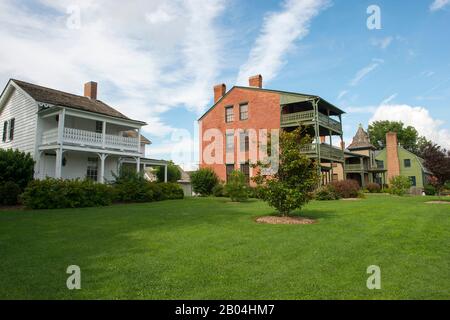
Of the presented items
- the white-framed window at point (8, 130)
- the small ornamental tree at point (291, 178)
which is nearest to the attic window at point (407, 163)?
the small ornamental tree at point (291, 178)

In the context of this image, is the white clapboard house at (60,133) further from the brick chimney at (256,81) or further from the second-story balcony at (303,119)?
the brick chimney at (256,81)

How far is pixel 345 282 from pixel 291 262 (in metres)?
1.07

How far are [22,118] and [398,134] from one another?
69.5 metres

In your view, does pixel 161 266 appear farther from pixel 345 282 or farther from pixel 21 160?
pixel 21 160

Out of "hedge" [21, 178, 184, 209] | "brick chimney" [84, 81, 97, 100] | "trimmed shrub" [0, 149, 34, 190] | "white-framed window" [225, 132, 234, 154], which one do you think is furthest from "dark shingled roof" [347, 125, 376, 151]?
"trimmed shrub" [0, 149, 34, 190]

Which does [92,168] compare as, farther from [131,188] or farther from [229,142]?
[229,142]

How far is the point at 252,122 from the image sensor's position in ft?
90.2

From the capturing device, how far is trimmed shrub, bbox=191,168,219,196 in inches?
1044

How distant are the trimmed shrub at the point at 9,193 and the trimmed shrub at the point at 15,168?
3.08 feet

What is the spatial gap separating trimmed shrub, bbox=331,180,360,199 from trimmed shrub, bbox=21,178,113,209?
15.6 metres

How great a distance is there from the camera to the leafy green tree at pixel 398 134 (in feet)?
212

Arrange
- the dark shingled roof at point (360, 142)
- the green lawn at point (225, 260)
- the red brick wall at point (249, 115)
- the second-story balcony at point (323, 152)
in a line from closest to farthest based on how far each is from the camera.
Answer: the green lawn at point (225, 260)
the second-story balcony at point (323, 152)
the red brick wall at point (249, 115)
the dark shingled roof at point (360, 142)

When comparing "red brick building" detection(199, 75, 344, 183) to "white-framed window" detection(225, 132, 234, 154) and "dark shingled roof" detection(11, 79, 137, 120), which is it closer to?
"white-framed window" detection(225, 132, 234, 154)
